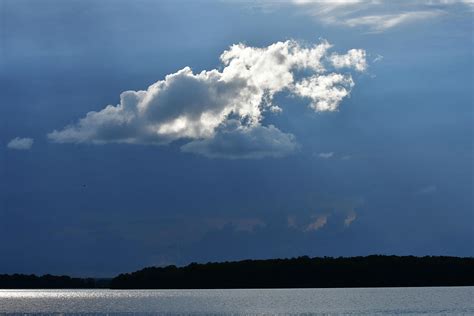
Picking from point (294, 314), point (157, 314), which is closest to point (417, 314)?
point (294, 314)

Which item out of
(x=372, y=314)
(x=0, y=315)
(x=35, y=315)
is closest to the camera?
(x=372, y=314)

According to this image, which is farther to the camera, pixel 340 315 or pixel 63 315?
pixel 63 315

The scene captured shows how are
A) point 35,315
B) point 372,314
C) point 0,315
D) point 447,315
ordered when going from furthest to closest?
point 0,315, point 35,315, point 372,314, point 447,315

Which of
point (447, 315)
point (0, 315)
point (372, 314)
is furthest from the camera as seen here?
point (0, 315)

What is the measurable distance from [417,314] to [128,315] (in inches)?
1823

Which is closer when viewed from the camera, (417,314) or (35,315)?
(417,314)

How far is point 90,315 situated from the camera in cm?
14875

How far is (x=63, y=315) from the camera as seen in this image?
486 feet

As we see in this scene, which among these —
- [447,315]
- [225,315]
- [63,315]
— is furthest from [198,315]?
[447,315]

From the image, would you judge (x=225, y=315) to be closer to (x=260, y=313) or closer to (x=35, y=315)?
(x=260, y=313)

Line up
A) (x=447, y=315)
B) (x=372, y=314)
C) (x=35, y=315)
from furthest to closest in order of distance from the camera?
(x=35, y=315)
(x=372, y=314)
(x=447, y=315)

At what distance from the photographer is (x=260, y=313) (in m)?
136

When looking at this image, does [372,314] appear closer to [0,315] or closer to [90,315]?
[90,315]

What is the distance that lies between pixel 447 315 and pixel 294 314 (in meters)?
22.4
